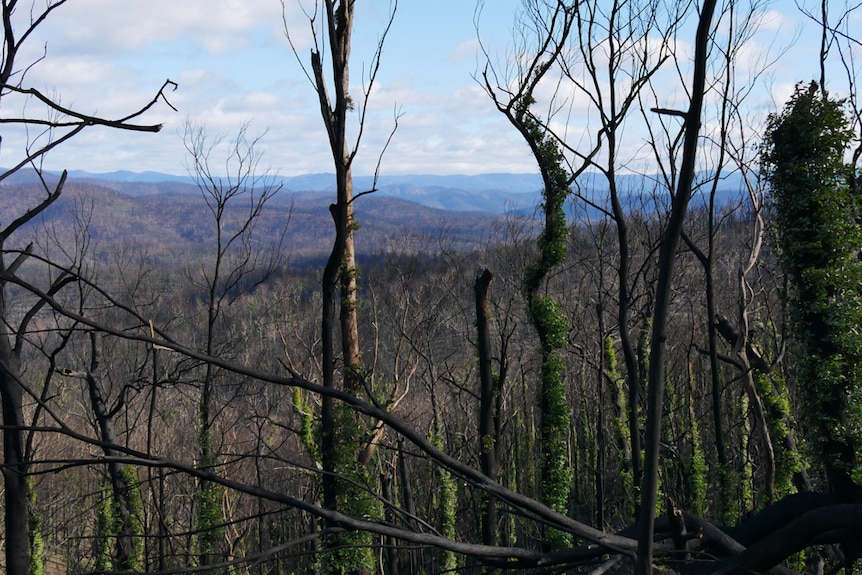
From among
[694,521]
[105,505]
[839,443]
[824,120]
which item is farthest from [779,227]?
[105,505]

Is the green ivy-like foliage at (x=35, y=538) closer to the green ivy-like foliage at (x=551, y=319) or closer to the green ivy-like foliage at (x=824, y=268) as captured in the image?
the green ivy-like foliage at (x=551, y=319)

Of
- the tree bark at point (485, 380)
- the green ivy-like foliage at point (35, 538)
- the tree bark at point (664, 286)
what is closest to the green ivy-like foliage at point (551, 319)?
the tree bark at point (485, 380)

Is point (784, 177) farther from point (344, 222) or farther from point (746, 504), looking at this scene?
point (746, 504)

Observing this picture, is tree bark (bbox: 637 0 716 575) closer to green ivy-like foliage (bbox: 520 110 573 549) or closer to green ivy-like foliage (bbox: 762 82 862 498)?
green ivy-like foliage (bbox: 762 82 862 498)

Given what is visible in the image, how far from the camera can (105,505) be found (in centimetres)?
1450

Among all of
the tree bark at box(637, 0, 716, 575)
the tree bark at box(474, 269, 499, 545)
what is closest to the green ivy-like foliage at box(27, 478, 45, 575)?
the tree bark at box(474, 269, 499, 545)

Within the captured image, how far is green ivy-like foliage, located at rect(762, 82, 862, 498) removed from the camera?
6191 millimetres

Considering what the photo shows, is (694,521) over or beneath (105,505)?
over

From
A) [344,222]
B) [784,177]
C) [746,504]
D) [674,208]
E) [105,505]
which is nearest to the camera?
[674,208]

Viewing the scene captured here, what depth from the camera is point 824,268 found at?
20.9 feet

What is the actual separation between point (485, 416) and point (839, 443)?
4.55 meters

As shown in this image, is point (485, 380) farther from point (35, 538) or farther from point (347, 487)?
point (35, 538)

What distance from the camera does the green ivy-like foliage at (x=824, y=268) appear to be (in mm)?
6191

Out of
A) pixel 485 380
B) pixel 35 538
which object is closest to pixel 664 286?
pixel 485 380
